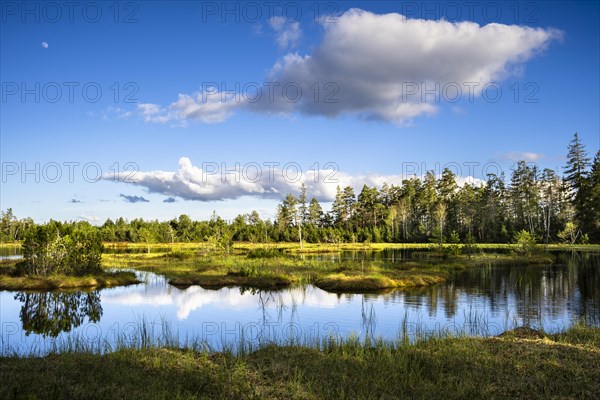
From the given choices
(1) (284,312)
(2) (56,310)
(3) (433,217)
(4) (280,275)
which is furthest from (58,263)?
(3) (433,217)

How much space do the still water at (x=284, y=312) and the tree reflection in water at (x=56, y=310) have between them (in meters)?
0.05

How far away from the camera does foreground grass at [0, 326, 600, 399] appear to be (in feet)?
30.9

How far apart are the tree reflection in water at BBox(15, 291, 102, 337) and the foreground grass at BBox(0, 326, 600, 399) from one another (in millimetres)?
11323

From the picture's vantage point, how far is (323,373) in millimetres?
10891

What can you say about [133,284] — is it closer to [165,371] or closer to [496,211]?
[165,371]

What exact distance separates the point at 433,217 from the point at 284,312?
98.4 metres

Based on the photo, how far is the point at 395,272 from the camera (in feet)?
134

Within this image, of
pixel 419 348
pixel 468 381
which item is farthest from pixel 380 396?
pixel 419 348

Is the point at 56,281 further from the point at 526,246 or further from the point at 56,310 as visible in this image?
the point at 526,246

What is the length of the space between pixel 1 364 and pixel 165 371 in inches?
159

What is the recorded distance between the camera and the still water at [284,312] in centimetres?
1916

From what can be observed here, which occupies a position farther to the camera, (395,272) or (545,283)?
(395,272)

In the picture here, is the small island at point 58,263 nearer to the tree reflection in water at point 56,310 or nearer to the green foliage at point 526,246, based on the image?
the tree reflection in water at point 56,310

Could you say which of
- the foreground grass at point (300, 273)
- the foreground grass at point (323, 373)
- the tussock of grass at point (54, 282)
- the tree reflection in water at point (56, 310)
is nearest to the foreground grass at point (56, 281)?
the tussock of grass at point (54, 282)
